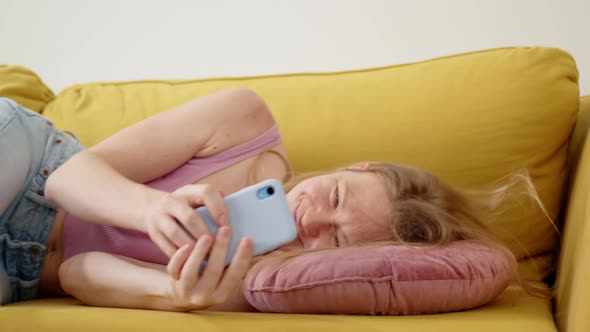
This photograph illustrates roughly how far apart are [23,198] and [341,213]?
1.79 feet

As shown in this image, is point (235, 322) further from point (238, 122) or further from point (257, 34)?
point (257, 34)

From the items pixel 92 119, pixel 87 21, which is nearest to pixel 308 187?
pixel 92 119

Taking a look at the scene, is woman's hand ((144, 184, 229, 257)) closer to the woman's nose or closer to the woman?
the woman

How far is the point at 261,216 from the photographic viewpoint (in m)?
0.91

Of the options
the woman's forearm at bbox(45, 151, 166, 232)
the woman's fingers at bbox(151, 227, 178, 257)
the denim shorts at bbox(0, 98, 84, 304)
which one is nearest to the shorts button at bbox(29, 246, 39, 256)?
the denim shorts at bbox(0, 98, 84, 304)

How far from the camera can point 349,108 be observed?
145 cm

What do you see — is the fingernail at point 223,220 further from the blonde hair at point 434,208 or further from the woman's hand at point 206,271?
the blonde hair at point 434,208

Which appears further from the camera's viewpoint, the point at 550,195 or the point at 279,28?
the point at 279,28

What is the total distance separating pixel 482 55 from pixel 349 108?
0.30m

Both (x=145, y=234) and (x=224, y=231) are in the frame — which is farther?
(x=145, y=234)

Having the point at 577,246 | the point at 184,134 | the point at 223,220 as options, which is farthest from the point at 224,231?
the point at 577,246

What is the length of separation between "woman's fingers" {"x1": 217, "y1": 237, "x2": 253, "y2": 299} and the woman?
98 millimetres

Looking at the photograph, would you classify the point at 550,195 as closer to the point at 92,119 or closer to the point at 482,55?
the point at 482,55

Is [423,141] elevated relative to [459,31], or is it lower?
lower
